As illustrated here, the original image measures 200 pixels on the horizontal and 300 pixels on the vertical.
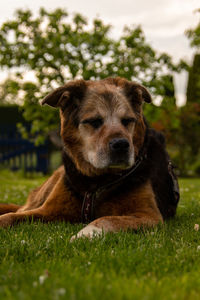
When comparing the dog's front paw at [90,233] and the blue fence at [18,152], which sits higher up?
the dog's front paw at [90,233]

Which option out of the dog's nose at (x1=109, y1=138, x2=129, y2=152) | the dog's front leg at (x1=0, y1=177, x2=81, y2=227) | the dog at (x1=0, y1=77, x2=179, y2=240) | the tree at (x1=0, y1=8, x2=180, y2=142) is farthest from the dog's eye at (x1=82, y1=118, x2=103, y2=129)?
the tree at (x1=0, y1=8, x2=180, y2=142)

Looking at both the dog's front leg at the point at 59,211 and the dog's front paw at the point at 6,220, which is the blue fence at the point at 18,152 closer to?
the dog's front leg at the point at 59,211

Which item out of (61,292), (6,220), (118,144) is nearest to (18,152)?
(6,220)

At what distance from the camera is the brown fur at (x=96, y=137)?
12.6ft

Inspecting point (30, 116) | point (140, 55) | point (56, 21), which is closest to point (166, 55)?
point (140, 55)

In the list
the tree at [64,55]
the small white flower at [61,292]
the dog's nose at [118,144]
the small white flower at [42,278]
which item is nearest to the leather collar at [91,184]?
the dog's nose at [118,144]

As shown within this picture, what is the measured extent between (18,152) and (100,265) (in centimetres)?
1867

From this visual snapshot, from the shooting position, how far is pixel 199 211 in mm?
5328

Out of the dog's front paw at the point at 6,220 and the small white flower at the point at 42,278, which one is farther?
the dog's front paw at the point at 6,220

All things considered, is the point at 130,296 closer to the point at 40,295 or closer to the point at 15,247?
the point at 40,295

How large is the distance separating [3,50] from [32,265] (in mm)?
15510

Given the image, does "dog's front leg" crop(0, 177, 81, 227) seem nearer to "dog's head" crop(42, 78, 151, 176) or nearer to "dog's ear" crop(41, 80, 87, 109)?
"dog's head" crop(42, 78, 151, 176)

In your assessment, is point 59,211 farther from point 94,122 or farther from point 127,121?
point 127,121

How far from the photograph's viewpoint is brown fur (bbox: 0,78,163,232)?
12.6ft
